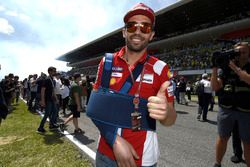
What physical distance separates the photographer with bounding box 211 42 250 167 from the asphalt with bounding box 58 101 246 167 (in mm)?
A: 954

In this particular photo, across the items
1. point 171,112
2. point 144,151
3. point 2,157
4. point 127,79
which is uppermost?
point 127,79

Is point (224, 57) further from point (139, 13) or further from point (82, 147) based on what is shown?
point (82, 147)

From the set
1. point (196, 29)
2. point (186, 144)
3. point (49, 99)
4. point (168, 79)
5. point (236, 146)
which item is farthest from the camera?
point (196, 29)

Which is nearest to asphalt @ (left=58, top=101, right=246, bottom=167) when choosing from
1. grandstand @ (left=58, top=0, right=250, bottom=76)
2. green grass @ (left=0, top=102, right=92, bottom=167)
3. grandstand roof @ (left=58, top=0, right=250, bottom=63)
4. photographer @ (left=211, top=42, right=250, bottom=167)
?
green grass @ (left=0, top=102, right=92, bottom=167)

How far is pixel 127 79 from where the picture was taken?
1647mm

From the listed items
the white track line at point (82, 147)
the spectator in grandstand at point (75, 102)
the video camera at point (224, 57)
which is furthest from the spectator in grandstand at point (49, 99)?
the video camera at point (224, 57)

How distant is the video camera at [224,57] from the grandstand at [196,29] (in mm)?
21783

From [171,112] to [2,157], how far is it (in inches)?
188

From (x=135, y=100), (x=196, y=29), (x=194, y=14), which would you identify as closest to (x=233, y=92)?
(x=135, y=100)

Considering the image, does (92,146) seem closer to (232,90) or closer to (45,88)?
(45,88)

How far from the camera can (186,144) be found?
5836 mm

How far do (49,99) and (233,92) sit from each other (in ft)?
18.7

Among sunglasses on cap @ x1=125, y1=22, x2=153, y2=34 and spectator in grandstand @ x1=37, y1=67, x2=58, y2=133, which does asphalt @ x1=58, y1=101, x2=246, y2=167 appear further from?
sunglasses on cap @ x1=125, y1=22, x2=153, y2=34

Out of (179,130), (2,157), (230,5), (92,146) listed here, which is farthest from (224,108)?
(230,5)
